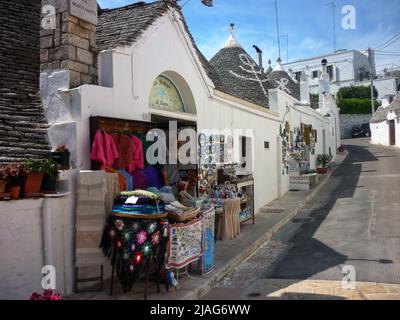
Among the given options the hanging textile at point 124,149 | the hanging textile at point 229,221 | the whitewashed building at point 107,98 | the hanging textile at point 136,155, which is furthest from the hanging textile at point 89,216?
the hanging textile at point 229,221

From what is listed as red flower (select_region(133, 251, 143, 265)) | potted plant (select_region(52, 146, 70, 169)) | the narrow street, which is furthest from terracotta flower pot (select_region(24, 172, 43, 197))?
the narrow street

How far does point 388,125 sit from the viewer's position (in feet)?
118

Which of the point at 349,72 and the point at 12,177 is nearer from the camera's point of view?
the point at 12,177

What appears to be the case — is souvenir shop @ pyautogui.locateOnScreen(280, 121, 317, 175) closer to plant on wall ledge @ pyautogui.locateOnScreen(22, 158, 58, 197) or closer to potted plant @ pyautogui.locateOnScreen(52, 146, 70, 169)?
potted plant @ pyautogui.locateOnScreen(52, 146, 70, 169)

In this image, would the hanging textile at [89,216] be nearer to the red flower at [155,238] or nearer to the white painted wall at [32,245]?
the white painted wall at [32,245]

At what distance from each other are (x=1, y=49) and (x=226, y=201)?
5.53 metres

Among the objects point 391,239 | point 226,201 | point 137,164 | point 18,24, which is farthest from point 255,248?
point 18,24

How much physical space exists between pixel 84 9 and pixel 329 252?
6.21 metres

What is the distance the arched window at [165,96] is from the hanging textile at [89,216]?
2512 millimetres

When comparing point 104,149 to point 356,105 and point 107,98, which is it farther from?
point 356,105

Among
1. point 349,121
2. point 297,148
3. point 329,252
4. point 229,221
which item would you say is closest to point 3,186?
point 229,221

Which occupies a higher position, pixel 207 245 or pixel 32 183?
pixel 32 183

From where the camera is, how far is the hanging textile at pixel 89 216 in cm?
526
